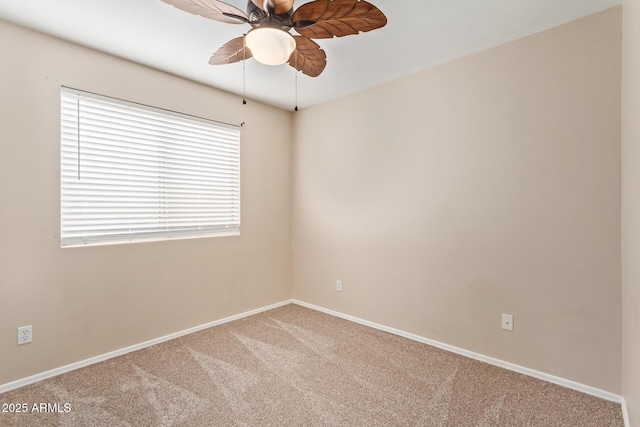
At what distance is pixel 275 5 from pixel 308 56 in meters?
0.45

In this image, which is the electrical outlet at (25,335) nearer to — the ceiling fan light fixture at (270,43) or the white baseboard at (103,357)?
the white baseboard at (103,357)

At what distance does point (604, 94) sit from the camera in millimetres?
1976

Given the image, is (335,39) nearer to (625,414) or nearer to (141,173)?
(141,173)

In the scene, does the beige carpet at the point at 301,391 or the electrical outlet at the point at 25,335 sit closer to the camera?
the beige carpet at the point at 301,391

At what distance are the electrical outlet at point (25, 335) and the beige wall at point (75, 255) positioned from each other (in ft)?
0.11

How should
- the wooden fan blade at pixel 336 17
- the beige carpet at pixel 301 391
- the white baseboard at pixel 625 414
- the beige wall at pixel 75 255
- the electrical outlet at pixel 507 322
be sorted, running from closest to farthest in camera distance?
the wooden fan blade at pixel 336 17, the white baseboard at pixel 625 414, the beige carpet at pixel 301 391, the beige wall at pixel 75 255, the electrical outlet at pixel 507 322

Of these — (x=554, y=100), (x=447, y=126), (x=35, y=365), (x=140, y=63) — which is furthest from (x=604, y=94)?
(x=35, y=365)

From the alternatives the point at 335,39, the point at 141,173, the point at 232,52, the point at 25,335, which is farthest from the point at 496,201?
the point at 25,335

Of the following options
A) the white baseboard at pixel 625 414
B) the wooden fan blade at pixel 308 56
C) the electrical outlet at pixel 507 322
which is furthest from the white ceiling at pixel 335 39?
the white baseboard at pixel 625 414

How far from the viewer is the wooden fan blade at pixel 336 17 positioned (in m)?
1.38

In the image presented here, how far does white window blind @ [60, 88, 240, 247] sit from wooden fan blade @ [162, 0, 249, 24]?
1.52m

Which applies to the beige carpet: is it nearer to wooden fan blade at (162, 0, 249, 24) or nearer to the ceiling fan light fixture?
the ceiling fan light fixture

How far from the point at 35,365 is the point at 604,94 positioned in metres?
4.16

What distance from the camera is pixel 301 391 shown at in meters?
2.09
